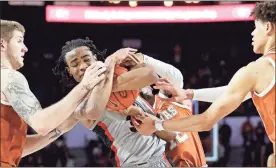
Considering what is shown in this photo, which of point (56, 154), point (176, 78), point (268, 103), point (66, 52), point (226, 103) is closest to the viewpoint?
point (268, 103)

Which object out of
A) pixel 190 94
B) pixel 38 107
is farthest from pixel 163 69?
pixel 38 107

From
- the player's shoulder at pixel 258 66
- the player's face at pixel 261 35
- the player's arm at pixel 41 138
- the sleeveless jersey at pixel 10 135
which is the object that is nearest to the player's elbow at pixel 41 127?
the sleeveless jersey at pixel 10 135

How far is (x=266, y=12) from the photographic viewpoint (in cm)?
445

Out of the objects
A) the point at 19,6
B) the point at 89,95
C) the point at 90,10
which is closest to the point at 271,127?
the point at 89,95

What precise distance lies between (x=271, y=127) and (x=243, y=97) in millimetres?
301

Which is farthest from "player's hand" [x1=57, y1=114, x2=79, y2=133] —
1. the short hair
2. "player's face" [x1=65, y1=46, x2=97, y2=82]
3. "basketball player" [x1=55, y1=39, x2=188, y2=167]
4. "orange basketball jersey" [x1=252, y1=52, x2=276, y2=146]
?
"orange basketball jersey" [x1=252, y1=52, x2=276, y2=146]

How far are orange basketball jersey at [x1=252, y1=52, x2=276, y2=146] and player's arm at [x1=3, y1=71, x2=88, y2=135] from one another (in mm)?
1329

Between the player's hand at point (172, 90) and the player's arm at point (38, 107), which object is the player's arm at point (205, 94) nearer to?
the player's hand at point (172, 90)

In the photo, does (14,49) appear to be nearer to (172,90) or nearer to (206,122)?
(172,90)

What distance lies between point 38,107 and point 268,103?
5.73 feet

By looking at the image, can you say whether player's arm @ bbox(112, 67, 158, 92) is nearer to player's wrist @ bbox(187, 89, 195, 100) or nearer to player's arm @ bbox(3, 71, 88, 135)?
player's arm @ bbox(3, 71, 88, 135)

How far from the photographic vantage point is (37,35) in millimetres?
6066

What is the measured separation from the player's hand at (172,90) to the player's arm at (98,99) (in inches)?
19.4

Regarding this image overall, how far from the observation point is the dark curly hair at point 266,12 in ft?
14.5
